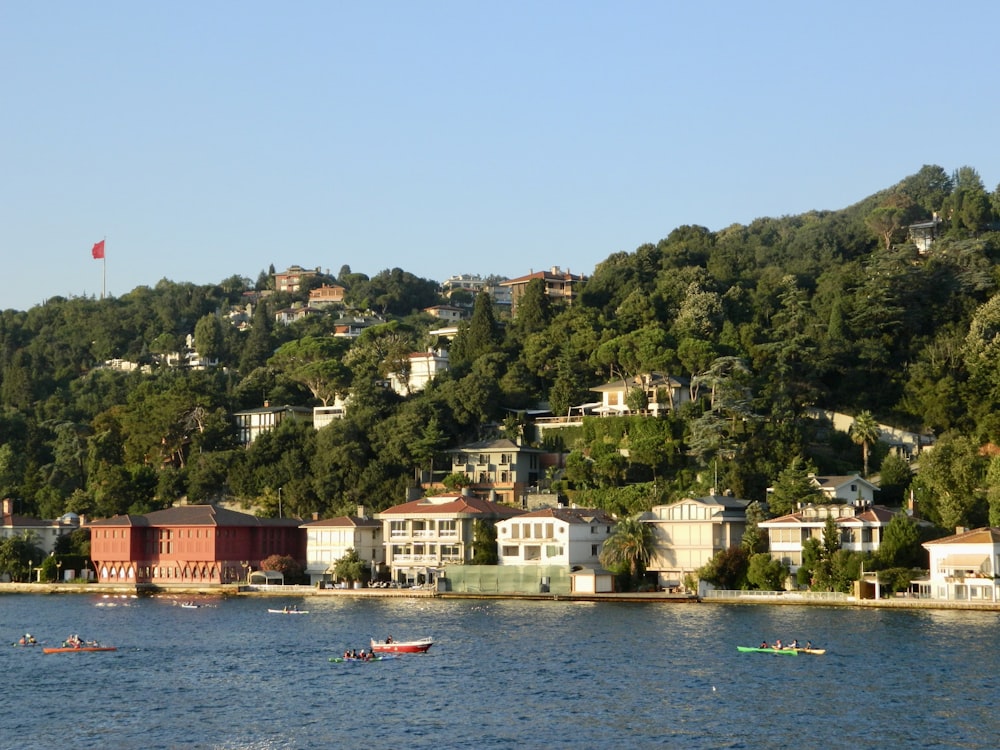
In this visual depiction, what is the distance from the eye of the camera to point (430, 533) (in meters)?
92.8

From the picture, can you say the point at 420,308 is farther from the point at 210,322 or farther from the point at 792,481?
the point at 792,481

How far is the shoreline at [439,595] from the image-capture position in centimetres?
7300

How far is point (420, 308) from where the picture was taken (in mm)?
192750

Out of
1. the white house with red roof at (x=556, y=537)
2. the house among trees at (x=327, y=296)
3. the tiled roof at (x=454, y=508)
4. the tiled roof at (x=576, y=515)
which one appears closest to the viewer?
the white house with red roof at (x=556, y=537)

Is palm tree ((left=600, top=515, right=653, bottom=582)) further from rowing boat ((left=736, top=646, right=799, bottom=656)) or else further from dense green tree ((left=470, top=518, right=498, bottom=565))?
rowing boat ((left=736, top=646, right=799, bottom=656))

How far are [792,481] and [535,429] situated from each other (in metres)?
26.3

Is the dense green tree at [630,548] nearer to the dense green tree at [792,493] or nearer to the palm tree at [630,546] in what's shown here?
the palm tree at [630,546]

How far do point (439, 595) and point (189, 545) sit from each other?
74.0 feet

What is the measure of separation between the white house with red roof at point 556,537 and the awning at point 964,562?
20.8 m

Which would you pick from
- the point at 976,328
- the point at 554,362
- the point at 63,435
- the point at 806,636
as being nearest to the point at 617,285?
the point at 554,362

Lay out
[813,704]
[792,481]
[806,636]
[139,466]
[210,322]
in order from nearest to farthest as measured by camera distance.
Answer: [813,704], [806,636], [792,481], [139,466], [210,322]

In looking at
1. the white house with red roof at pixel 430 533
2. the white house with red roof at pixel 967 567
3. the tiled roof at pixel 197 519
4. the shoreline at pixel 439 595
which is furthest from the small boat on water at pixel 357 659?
the tiled roof at pixel 197 519

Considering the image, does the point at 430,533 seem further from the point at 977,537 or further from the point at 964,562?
the point at 977,537

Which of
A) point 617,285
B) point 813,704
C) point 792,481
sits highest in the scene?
point 617,285
